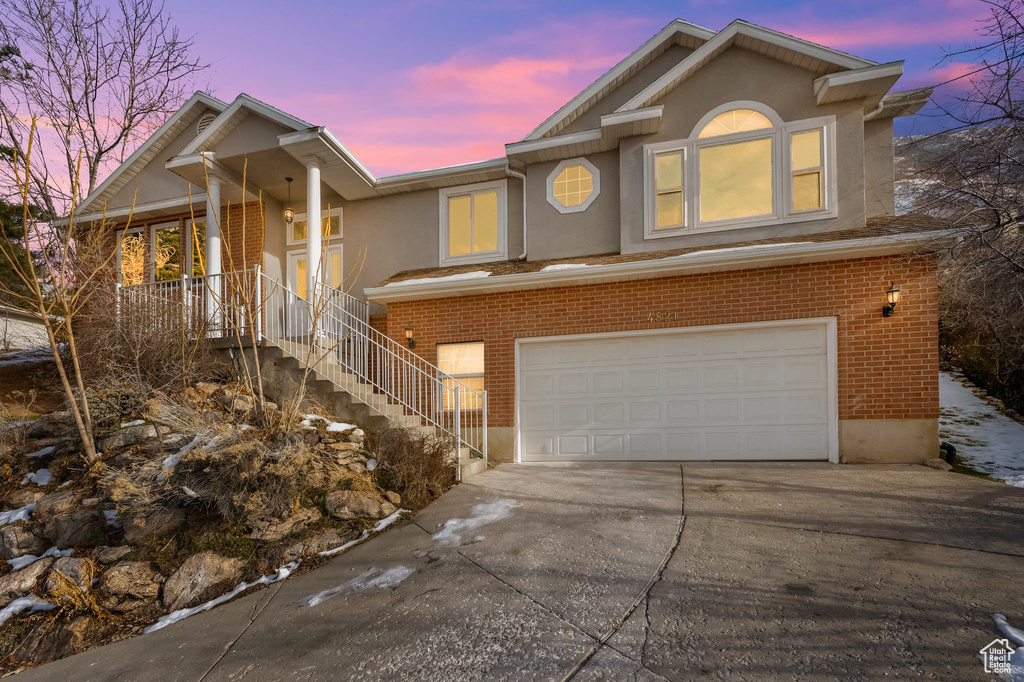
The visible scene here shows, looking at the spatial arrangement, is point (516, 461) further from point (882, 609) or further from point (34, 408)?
point (34, 408)

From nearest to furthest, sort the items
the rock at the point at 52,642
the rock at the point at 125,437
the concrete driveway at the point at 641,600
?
the concrete driveway at the point at 641,600 < the rock at the point at 52,642 < the rock at the point at 125,437

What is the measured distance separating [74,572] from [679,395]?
24.9ft

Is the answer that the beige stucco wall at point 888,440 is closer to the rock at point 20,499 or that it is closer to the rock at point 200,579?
the rock at point 200,579

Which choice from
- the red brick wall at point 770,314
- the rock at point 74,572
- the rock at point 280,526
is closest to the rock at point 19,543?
the rock at point 74,572

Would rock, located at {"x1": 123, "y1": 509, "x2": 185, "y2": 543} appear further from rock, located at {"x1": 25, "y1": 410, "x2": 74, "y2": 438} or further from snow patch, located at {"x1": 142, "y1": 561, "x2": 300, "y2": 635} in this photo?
rock, located at {"x1": 25, "y1": 410, "x2": 74, "y2": 438}

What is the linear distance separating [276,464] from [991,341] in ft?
39.0

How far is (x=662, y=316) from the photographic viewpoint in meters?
8.19

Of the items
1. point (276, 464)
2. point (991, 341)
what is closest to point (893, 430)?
point (991, 341)

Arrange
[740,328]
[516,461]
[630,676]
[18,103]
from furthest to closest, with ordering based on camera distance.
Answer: [18,103], [516,461], [740,328], [630,676]

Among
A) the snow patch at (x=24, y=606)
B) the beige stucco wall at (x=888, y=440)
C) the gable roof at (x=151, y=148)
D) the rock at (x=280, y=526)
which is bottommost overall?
the snow patch at (x=24, y=606)

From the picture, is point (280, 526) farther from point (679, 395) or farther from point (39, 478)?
point (679, 395)

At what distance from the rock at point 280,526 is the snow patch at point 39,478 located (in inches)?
133

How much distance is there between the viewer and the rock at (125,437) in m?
6.41

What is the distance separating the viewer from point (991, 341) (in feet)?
30.3
